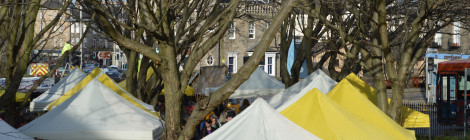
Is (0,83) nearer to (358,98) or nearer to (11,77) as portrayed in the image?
(11,77)

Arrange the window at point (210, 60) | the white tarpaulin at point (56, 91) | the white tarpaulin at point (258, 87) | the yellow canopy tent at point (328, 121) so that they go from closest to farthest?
the yellow canopy tent at point (328, 121)
the white tarpaulin at point (56, 91)
the white tarpaulin at point (258, 87)
the window at point (210, 60)

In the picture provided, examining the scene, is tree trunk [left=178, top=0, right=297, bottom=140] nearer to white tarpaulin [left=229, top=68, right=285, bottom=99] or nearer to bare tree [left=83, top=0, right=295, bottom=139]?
bare tree [left=83, top=0, right=295, bottom=139]

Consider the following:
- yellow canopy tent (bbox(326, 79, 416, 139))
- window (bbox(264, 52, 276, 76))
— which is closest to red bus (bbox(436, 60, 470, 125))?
yellow canopy tent (bbox(326, 79, 416, 139))

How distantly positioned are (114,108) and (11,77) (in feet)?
9.90

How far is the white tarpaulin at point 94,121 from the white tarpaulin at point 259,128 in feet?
10.3

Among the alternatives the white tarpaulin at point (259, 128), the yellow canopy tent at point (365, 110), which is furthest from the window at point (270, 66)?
the white tarpaulin at point (259, 128)

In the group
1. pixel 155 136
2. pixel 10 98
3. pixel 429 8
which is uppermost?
pixel 429 8

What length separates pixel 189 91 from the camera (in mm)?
26641

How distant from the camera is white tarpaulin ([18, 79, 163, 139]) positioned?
11148mm

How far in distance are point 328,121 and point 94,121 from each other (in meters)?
4.32

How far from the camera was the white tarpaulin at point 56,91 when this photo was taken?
18.9 meters

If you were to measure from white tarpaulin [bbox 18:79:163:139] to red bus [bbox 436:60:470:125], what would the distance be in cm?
1321

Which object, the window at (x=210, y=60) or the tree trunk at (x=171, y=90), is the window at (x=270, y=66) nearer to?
the window at (x=210, y=60)

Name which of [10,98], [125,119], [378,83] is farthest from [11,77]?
[378,83]
